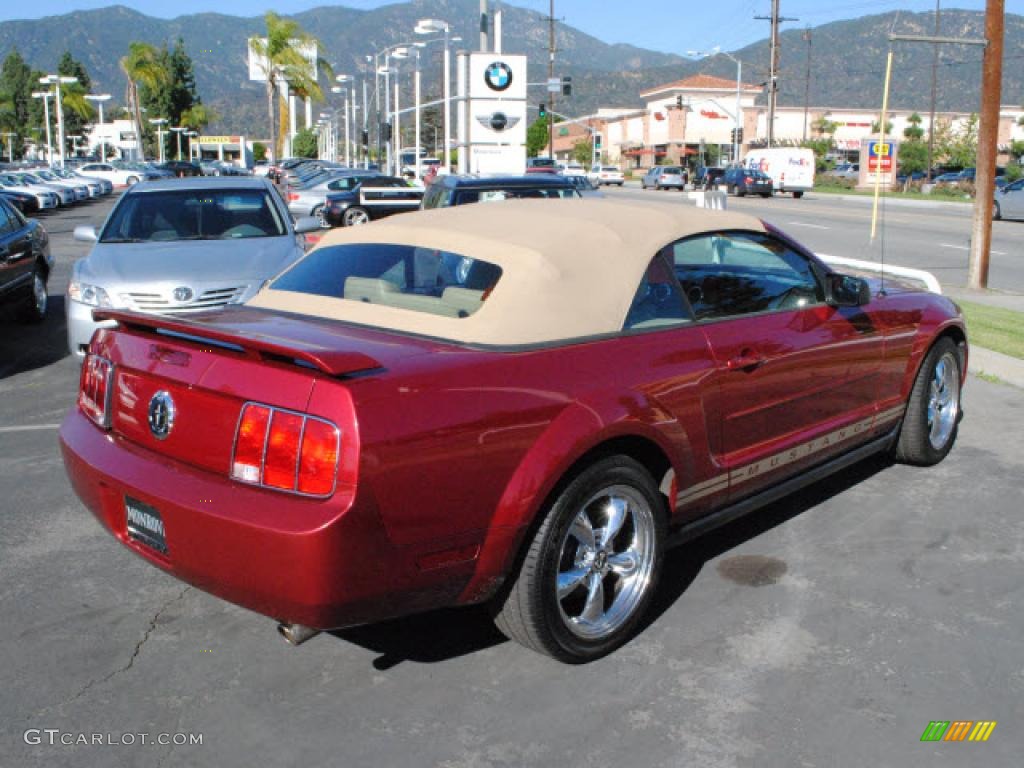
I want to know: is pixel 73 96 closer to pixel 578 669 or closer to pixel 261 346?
pixel 261 346

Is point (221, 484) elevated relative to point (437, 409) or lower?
lower

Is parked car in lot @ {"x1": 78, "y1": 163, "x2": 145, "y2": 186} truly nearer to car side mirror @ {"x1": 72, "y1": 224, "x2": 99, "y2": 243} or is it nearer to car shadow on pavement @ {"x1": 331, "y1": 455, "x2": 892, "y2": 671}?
car side mirror @ {"x1": 72, "y1": 224, "x2": 99, "y2": 243}

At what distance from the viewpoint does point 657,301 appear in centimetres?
418

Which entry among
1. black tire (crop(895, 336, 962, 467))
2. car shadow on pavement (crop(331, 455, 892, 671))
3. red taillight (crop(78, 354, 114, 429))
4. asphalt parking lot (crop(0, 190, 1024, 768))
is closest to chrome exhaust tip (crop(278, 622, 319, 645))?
asphalt parking lot (crop(0, 190, 1024, 768))

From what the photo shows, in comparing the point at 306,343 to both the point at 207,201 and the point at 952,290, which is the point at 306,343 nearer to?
the point at 207,201

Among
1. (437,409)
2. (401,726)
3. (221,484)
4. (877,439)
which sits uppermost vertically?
(437,409)

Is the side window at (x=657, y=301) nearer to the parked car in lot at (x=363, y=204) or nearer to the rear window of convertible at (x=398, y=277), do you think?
the rear window of convertible at (x=398, y=277)

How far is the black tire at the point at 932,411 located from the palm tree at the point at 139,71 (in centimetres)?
8708

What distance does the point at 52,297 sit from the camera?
1451cm

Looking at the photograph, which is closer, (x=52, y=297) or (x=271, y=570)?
(x=271, y=570)

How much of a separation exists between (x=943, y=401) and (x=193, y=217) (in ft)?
22.2

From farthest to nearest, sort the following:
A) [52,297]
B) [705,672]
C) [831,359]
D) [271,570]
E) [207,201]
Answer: [52,297], [207,201], [831,359], [705,672], [271,570]

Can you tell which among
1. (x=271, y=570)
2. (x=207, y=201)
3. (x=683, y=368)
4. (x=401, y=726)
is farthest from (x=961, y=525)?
(x=207, y=201)

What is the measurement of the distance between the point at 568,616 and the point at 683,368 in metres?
1.02
